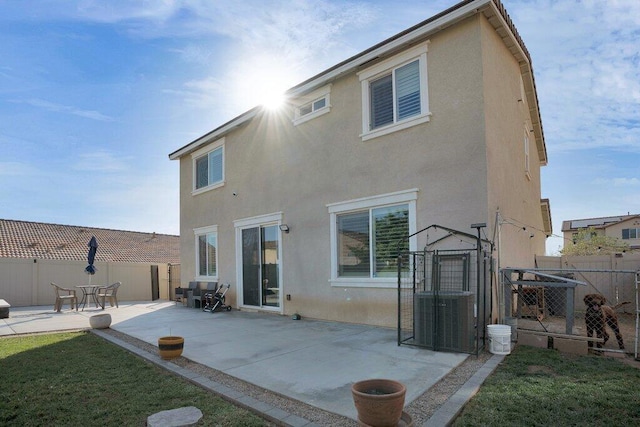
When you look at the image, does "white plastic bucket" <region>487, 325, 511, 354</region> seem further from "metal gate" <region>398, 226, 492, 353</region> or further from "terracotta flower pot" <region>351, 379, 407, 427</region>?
"terracotta flower pot" <region>351, 379, 407, 427</region>

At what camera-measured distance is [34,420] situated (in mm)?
4004

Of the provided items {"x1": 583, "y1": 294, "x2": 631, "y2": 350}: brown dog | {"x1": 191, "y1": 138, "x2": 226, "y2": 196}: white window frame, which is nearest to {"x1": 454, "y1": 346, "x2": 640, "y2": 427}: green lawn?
{"x1": 583, "y1": 294, "x2": 631, "y2": 350}: brown dog

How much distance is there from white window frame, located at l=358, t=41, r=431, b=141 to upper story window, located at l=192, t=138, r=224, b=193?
662cm

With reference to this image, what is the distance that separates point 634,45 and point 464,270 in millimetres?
7144

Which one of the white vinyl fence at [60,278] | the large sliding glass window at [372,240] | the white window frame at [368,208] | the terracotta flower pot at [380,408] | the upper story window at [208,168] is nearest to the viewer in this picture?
the terracotta flower pot at [380,408]

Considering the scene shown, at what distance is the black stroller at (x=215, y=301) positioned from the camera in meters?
12.4

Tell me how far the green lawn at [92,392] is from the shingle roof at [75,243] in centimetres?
1542

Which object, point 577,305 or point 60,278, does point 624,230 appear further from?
point 60,278

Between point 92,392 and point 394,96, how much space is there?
7567mm

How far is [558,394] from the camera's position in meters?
4.30

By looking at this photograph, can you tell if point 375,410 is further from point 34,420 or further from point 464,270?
point 464,270

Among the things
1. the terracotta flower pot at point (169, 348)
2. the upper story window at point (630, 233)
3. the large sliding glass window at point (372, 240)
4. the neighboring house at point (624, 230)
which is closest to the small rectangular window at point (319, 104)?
the large sliding glass window at point (372, 240)

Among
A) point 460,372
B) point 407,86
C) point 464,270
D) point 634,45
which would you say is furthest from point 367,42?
point 460,372

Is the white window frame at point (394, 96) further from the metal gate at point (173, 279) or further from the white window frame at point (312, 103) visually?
the metal gate at point (173, 279)
